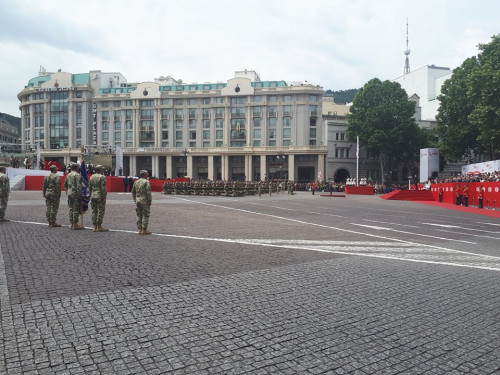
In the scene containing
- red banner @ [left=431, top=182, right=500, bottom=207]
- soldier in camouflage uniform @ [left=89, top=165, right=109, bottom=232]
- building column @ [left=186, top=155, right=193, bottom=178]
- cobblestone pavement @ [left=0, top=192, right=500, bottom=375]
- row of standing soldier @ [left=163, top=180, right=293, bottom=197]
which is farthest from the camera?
building column @ [left=186, top=155, right=193, bottom=178]

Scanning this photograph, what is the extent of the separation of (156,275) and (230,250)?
257cm

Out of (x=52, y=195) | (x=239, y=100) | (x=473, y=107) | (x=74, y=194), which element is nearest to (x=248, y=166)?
(x=239, y=100)

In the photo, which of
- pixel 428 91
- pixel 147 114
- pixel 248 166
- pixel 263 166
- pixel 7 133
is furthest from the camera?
pixel 7 133

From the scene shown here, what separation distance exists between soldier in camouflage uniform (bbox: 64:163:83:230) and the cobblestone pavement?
2.31 m

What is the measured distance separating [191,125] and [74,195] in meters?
69.5

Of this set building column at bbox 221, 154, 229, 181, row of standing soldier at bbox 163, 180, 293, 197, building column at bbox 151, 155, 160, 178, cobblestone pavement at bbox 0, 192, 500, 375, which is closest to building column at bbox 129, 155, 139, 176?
building column at bbox 151, 155, 160, 178

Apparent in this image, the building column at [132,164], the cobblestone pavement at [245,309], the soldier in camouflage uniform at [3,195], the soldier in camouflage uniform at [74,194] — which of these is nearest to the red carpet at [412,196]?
the cobblestone pavement at [245,309]

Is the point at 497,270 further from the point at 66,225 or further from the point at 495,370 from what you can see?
the point at 66,225

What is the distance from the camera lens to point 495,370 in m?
3.22

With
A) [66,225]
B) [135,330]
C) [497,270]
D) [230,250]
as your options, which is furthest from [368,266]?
[66,225]

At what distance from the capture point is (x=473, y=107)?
45625mm

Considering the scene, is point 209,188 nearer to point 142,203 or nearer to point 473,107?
point 142,203

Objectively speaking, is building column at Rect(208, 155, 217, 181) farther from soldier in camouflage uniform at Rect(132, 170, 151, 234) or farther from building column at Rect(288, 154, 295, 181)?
soldier in camouflage uniform at Rect(132, 170, 151, 234)

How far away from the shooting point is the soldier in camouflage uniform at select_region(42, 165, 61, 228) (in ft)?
38.8
